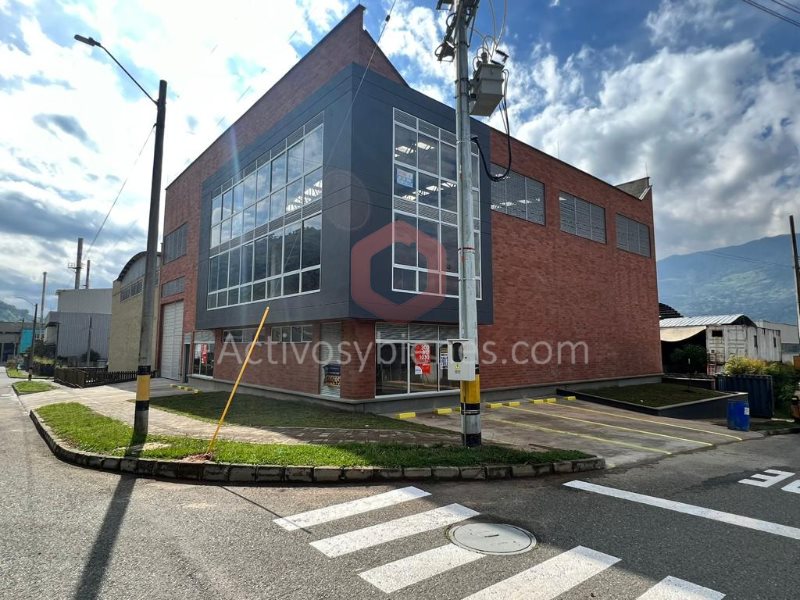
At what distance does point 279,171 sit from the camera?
1794 cm

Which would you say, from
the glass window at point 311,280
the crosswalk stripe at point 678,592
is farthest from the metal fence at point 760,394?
the crosswalk stripe at point 678,592

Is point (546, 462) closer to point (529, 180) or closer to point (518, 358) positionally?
point (518, 358)

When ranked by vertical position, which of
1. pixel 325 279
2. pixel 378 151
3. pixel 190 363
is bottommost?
pixel 190 363

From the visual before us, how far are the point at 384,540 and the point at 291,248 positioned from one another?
1325 cm

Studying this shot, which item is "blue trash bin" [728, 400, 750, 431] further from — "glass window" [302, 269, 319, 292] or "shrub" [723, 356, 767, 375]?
"shrub" [723, 356, 767, 375]

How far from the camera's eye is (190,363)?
2675 cm

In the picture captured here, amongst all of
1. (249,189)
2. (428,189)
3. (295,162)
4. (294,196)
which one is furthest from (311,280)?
(249,189)

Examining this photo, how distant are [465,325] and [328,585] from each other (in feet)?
18.4

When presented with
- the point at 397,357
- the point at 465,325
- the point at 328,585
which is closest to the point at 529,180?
the point at 397,357

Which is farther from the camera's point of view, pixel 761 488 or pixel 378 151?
pixel 378 151

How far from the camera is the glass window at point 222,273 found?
21.0 meters

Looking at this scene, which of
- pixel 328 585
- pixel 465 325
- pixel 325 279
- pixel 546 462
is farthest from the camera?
pixel 325 279

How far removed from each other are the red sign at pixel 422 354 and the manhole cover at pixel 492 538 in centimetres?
1103

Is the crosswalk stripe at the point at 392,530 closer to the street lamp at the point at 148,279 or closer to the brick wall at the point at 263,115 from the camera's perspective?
the street lamp at the point at 148,279
